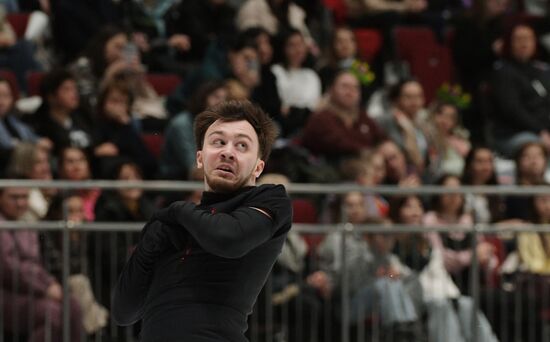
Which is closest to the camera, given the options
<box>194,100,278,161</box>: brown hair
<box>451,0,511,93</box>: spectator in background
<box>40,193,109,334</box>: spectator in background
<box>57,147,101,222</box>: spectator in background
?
<box>194,100,278,161</box>: brown hair

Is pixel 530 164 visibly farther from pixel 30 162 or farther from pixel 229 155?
pixel 229 155

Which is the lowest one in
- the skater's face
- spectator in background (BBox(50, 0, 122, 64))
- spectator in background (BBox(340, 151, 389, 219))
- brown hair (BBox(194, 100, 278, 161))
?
the skater's face

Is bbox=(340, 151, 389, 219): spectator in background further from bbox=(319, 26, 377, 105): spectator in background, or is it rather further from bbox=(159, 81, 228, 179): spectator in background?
bbox=(319, 26, 377, 105): spectator in background

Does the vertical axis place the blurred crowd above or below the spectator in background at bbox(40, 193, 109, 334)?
above

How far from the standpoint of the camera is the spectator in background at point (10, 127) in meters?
9.77

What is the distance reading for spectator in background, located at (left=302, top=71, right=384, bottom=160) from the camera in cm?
1056

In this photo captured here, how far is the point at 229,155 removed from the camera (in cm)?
436

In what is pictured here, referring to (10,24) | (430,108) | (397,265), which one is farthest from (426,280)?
(10,24)

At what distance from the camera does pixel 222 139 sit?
4402 millimetres

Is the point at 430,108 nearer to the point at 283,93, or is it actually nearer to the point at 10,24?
the point at 283,93

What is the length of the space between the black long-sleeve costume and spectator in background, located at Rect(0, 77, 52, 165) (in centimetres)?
542

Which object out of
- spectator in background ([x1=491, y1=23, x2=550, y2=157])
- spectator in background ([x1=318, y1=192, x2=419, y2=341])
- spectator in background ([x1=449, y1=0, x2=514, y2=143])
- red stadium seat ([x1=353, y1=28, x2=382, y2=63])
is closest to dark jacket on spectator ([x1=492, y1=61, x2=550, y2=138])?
spectator in background ([x1=491, y1=23, x2=550, y2=157])

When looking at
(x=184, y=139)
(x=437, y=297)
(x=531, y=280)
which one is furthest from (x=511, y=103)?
(x=437, y=297)

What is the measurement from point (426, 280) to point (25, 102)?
11.9ft
